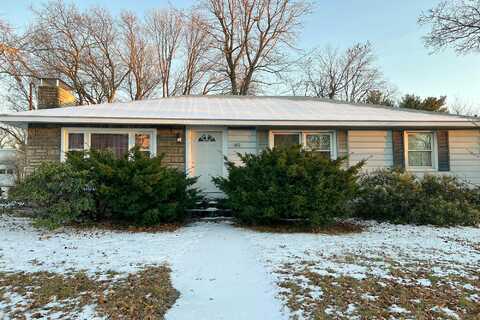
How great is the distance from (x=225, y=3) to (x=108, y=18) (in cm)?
886

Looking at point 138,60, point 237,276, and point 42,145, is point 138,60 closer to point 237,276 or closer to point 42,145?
point 42,145

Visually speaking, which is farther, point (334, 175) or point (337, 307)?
point (334, 175)

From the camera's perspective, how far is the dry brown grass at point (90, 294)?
10.2 ft

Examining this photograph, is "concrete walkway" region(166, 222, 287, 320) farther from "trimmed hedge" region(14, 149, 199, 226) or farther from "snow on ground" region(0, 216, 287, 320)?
"trimmed hedge" region(14, 149, 199, 226)

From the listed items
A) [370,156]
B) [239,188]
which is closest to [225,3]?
[370,156]

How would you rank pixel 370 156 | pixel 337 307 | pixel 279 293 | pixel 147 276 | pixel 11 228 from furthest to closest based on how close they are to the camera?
pixel 370 156 < pixel 11 228 < pixel 147 276 < pixel 279 293 < pixel 337 307

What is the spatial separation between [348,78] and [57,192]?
27561 mm

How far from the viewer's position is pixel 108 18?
23516mm

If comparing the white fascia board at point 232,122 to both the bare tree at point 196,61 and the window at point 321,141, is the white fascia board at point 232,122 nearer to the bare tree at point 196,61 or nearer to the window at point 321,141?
the window at point 321,141

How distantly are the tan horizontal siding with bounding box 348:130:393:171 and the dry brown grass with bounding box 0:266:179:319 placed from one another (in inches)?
287

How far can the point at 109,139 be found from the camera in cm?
912

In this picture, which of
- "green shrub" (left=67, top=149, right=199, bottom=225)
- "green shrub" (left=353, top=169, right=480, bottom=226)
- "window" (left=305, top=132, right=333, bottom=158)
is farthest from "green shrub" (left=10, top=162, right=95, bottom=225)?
"green shrub" (left=353, top=169, right=480, bottom=226)

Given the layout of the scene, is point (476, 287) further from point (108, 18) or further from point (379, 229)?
point (108, 18)

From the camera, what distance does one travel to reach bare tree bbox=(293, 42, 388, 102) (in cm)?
2878
